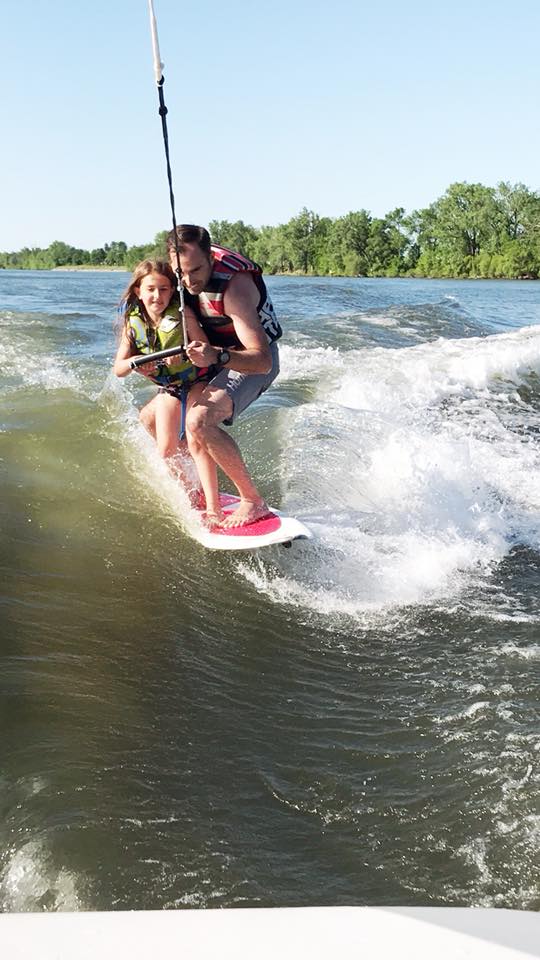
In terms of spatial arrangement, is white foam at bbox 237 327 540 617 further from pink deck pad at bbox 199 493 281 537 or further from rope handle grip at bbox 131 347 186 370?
rope handle grip at bbox 131 347 186 370

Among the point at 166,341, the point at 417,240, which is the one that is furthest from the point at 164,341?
the point at 417,240

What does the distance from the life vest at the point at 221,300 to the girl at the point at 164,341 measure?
0.08 m

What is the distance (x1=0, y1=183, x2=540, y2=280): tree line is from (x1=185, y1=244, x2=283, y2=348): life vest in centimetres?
7737

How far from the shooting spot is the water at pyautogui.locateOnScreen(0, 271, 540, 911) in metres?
2.62

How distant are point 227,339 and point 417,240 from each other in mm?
99764

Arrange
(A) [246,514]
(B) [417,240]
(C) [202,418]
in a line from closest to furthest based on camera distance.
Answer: (C) [202,418]
(A) [246,514]
(B) [417,240]

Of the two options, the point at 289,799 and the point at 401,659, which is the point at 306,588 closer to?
the point at 401,659

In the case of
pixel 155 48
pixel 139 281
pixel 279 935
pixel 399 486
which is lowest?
pixel 399 486

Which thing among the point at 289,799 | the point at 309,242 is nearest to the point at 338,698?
the point at 289,799

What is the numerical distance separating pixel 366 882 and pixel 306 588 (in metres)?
2.29

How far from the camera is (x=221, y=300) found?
4.85 meters

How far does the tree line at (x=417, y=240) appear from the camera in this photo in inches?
3307

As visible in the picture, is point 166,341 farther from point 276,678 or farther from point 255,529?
point 276,678

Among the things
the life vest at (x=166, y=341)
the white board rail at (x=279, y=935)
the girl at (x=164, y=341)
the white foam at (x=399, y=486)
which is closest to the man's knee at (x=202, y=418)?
the girl at (x=164, y=341)
